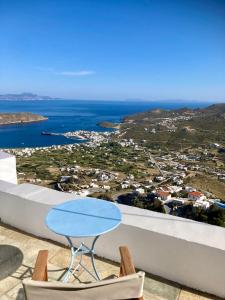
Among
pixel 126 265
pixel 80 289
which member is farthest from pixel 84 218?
pixel 80 289

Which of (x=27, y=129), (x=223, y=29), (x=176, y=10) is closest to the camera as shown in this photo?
(x=223, y=29)

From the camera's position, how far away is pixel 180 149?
51719 mm

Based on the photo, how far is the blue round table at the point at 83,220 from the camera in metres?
1.86

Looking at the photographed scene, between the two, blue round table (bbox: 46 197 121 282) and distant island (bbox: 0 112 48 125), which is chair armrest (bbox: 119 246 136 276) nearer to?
blue round table (bbox: 46 197 121 282)

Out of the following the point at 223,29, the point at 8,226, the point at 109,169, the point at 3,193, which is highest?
the point at 223,29

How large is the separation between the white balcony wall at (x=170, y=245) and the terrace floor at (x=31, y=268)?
0.26 ft

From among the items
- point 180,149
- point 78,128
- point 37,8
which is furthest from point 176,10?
point 78,128

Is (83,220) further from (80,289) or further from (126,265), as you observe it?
(80,289)

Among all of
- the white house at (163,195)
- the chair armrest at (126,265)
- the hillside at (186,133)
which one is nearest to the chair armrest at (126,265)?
the chair armrest at (126,265)

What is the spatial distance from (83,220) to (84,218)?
0.11 ft

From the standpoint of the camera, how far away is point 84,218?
2051 millimetres

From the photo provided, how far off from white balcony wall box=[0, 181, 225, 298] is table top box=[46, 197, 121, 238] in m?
0.30

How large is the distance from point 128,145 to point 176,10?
1986 inches

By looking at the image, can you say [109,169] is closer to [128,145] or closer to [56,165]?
[56,165]
